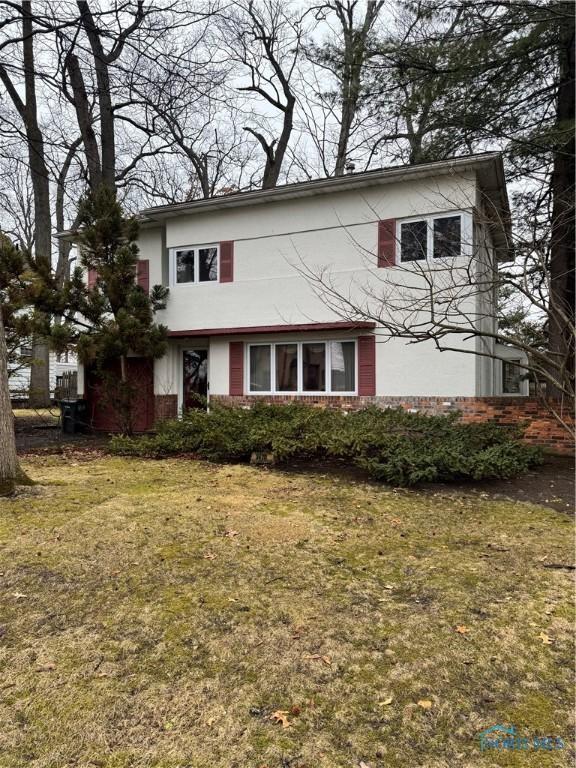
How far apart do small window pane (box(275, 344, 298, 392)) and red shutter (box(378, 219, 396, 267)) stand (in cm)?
280

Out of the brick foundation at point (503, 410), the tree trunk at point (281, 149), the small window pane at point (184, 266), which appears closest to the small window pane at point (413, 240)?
the brick foundation at point (503, 410)

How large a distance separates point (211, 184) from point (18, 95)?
9440mm

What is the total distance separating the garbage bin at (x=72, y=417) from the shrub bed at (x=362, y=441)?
3.86m

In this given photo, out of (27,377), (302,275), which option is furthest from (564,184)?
(27,377)

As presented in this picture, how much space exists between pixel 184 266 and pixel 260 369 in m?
3.54

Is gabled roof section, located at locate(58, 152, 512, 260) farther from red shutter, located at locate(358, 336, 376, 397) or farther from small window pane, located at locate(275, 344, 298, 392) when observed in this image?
small window pane, located at locate(275, 344, 298, 392)

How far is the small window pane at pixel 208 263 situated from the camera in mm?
12227

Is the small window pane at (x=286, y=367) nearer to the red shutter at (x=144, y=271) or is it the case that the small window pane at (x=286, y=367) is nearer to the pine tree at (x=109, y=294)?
the pine tree at (x=109, y=294)

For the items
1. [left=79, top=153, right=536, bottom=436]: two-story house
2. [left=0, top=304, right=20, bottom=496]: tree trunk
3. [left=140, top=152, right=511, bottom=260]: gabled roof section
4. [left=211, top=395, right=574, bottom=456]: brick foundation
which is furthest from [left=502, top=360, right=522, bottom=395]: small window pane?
[left=0, top=304, right=20, bottom=496]: tree trunk

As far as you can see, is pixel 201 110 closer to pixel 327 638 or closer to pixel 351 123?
pixel 351 123

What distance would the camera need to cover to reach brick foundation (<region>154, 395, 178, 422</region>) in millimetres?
12953

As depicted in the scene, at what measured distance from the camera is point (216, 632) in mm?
2920

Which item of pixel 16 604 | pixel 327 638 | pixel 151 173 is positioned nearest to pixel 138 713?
pixel 327 638

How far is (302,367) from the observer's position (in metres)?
11.3
